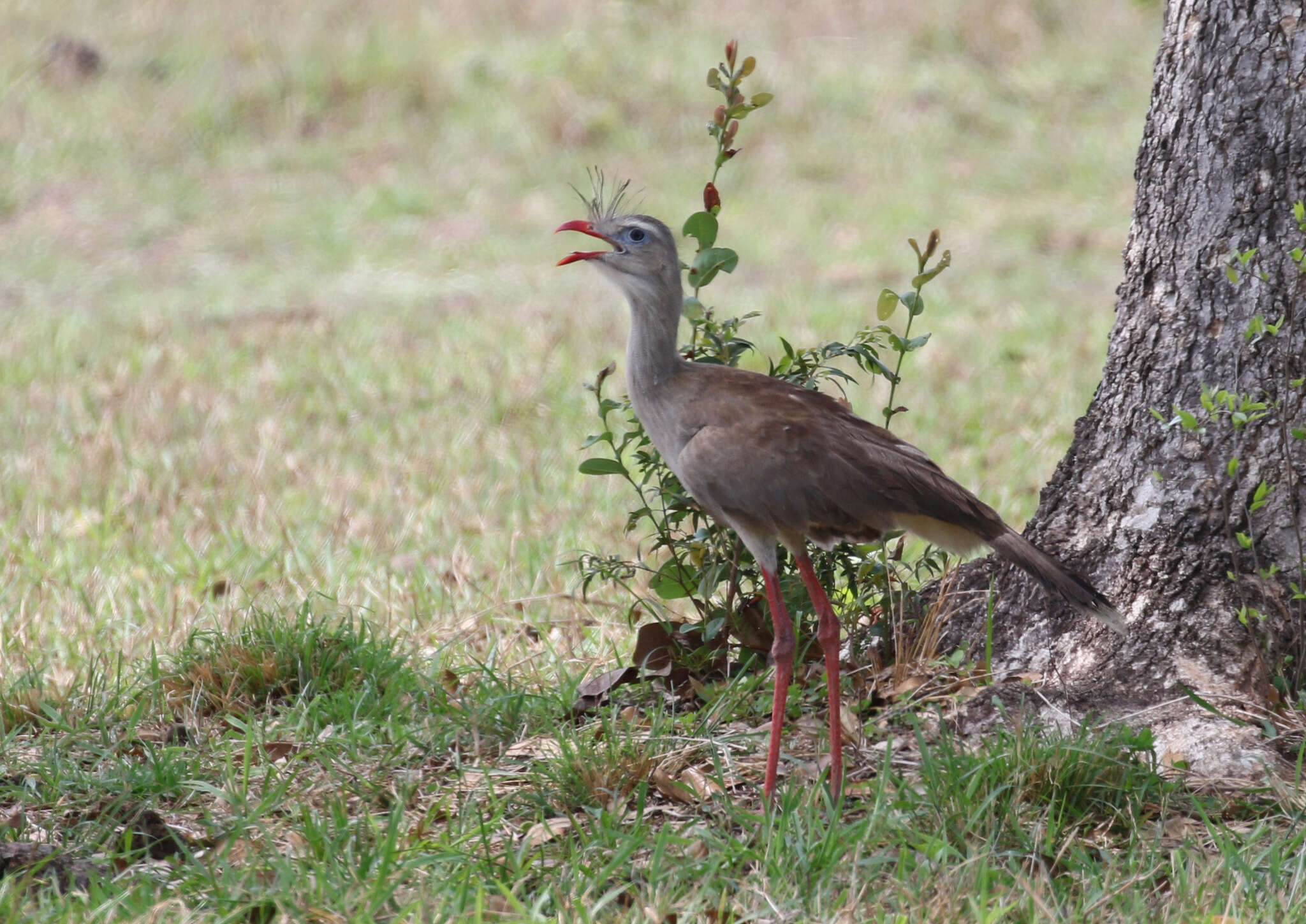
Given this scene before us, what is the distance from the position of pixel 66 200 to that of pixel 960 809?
30.8ft

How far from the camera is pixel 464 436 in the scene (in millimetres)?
6184


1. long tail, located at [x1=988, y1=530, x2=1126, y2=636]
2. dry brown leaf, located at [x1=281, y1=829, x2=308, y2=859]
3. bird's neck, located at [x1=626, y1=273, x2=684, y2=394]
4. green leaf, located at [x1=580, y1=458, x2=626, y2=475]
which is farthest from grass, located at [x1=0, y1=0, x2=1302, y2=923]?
bird's neck, located at [x1=626, y1=273, x2=684, y2=394]

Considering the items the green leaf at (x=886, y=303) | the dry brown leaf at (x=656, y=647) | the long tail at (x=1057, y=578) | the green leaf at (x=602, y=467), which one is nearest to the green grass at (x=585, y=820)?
the dry brown leaf at (x=656, y=647)

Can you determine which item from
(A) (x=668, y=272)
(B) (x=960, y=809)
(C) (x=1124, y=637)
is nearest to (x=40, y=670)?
(A) (x=668, y=272)

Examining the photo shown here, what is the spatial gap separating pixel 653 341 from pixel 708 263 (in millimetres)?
324

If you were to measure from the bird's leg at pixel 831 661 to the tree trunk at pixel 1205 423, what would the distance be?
522mm

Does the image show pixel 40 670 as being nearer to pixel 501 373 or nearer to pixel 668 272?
pixel 668 272

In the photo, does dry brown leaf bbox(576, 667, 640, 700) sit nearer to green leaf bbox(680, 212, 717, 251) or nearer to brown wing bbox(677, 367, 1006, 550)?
brown wing bbox(677, 367, 1006, 550)

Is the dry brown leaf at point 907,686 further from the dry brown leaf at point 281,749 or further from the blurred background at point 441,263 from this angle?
the dry brown leaf at point 281,749

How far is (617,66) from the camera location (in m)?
12.8

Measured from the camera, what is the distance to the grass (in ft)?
8.94

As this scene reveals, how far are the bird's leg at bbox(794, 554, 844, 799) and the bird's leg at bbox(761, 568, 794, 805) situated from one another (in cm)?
7

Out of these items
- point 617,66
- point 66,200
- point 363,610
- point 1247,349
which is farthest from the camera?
point 617,66

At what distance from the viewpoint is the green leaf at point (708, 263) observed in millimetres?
3494
